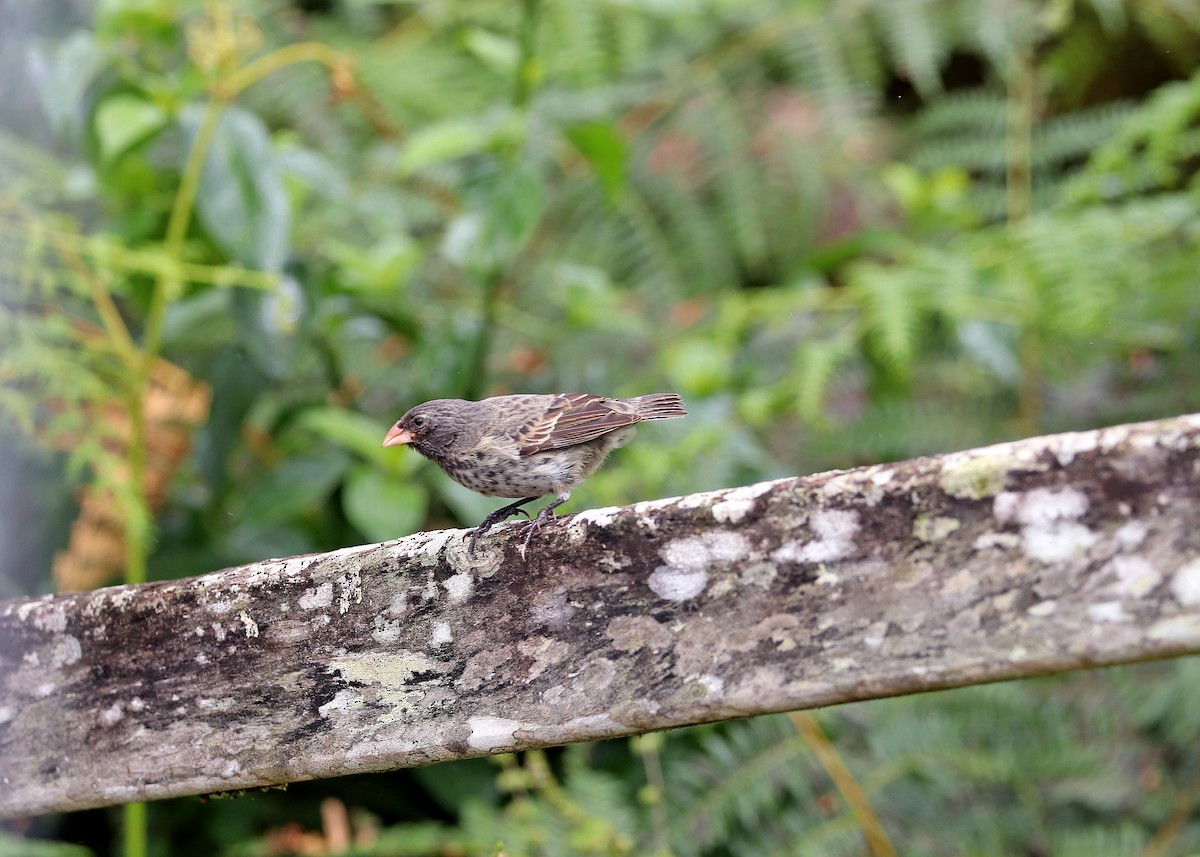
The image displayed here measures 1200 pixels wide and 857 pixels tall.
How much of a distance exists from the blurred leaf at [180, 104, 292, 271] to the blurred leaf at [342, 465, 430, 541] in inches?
24.9

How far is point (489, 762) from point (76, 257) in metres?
1.92

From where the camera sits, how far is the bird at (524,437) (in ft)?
9.03

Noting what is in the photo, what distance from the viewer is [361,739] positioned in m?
1.76

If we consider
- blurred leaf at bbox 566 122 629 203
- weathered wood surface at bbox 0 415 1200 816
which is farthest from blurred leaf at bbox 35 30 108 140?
weathered wood surface at bbox 0 415 1200 816

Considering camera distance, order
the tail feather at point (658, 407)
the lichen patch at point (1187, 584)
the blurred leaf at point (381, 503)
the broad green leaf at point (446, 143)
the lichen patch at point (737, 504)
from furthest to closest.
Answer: the broad green leaf at point (446, 143) → the blurred leaf at point (381, 503) → the tail feather at point (658, 407) → the lichen patch at point (737, 504) → the lichen patch at point (1187, 584)

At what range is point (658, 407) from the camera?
290 cm

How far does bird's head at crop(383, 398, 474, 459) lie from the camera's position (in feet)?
9.41

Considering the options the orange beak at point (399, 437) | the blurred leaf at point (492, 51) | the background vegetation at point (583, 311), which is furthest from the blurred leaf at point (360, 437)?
the blurred leaf at point (492, 51)

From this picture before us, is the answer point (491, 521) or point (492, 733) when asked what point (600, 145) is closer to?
point (491, 521)

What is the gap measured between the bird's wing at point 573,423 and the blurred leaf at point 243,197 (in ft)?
3.15

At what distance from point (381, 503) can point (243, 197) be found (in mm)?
906

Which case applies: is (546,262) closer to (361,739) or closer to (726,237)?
(726,237)

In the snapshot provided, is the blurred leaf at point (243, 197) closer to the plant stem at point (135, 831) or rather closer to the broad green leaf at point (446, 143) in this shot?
the broad green leaf at point (446, 143)

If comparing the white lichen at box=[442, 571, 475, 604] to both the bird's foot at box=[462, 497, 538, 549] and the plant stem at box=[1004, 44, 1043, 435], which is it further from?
the plant stem at box=[1004, 44, 1043, 435]
